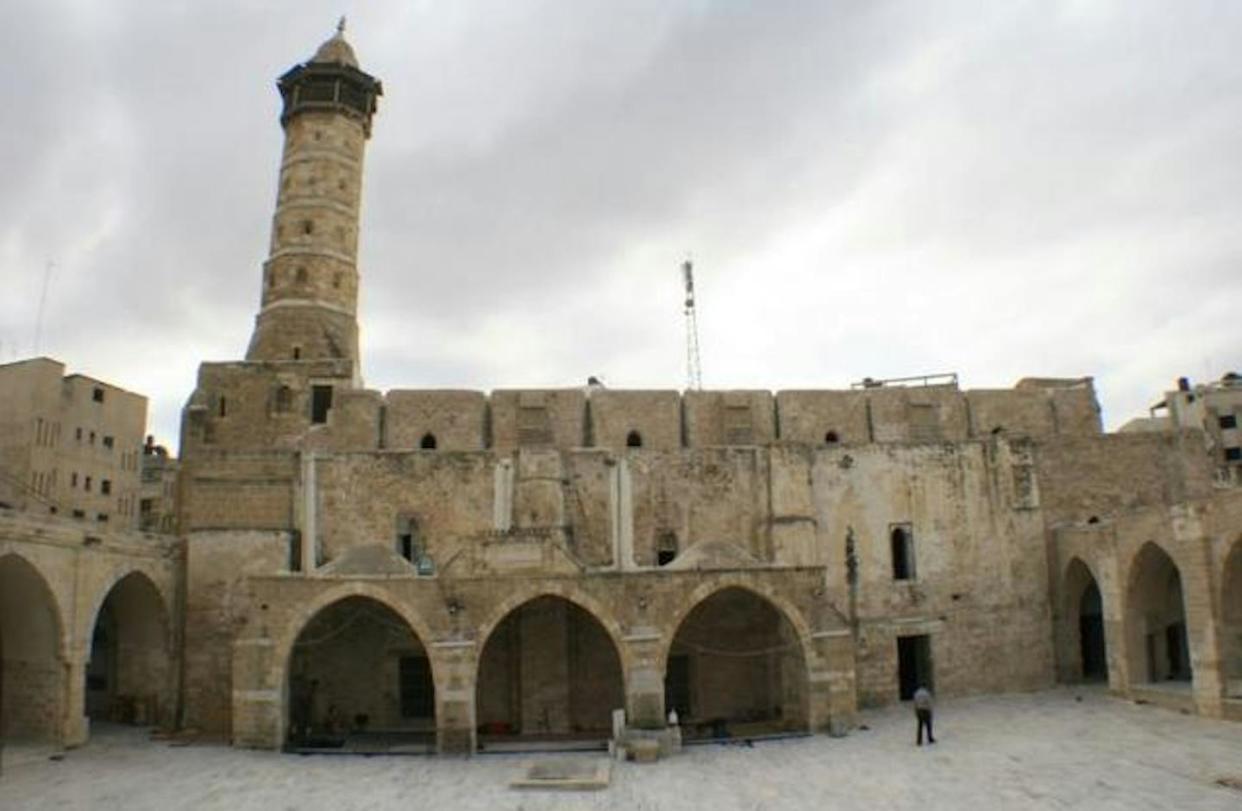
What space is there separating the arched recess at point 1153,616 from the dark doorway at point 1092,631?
2.50m

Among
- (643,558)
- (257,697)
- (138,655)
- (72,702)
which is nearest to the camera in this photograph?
(257,697)

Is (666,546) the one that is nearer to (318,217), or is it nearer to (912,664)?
(912,664)

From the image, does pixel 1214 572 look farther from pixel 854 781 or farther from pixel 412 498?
pixel 412 498

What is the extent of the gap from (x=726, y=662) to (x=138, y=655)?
48.9ft

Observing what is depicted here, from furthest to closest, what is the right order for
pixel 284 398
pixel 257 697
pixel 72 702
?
pixel 284 398 < pixel 72 702 < pixel 257 697

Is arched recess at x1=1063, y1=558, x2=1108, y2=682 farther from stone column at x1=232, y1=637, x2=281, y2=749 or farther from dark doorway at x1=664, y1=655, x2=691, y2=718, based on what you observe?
stone column at x1=232, y1=637, x2=281, y2=749

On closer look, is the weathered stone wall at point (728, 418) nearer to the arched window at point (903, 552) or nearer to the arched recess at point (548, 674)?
the arched window at point (903, 552)

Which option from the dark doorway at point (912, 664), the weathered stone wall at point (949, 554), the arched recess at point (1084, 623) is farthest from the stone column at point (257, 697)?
the arched recess at point (1084, 623)

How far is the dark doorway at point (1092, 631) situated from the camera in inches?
1031

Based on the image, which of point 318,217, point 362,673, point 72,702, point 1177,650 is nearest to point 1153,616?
point 1177,650

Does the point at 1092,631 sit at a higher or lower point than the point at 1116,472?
lower

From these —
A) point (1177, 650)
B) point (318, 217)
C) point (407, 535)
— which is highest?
point (318, 217)

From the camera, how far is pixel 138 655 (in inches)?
918

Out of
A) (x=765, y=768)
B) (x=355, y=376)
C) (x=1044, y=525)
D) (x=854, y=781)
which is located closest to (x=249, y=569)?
(x=355, y=376)
